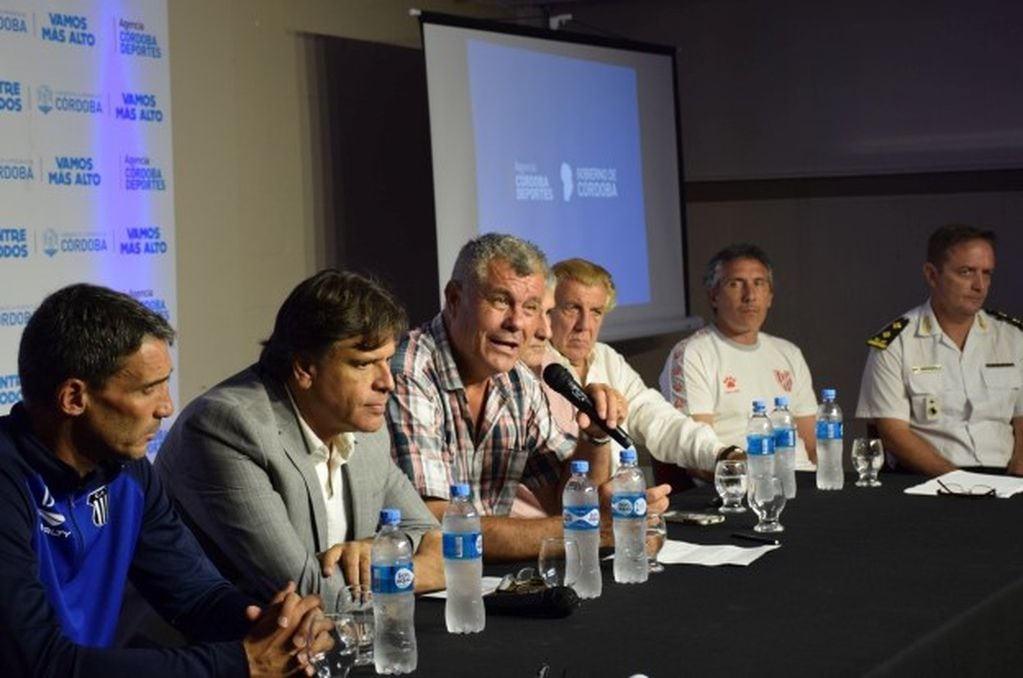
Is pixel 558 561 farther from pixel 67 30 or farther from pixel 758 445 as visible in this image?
pixel 67 30

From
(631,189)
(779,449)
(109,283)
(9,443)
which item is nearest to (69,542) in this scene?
(9,443)

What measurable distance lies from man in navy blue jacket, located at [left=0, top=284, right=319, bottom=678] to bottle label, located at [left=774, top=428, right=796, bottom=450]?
67.0 inches

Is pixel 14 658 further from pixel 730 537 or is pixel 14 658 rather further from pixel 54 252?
pixel 54 252

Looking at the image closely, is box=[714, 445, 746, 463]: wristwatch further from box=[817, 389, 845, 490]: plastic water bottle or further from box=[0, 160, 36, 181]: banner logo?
box=[0, 160, 36, 181]: banner logo

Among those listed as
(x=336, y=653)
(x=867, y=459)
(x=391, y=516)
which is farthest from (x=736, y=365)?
(x=336, y=653)

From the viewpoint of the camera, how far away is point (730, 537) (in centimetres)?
316

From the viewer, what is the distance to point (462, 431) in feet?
11.1

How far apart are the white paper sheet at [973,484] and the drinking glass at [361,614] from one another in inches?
73.3

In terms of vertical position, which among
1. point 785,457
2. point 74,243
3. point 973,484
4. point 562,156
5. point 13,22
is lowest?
point 973,484

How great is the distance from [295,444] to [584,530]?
0.52 meters

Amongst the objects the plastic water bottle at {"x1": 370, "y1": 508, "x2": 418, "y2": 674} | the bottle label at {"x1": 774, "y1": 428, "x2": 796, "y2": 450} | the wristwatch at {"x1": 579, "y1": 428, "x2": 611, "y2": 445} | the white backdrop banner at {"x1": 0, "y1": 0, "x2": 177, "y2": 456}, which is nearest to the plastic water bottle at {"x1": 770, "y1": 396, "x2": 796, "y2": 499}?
the bottle label at {"x1": 774, "y1": 428, "x2": 796, "y2": 450}

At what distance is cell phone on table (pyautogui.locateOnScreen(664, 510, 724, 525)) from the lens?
11.0 feet

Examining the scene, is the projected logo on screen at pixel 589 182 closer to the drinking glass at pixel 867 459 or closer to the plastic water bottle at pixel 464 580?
the drinking glass at pixel 867 459

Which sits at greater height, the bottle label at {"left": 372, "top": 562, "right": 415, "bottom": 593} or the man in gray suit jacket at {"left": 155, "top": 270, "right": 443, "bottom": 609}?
the man in gray suit jacket at {"left": 155, "top": 270, "right": 443, "bottom": 609}
